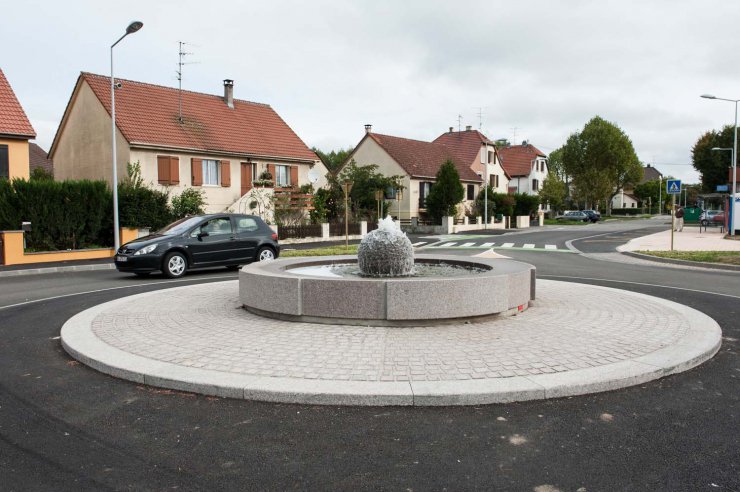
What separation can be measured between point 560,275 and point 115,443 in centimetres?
1307

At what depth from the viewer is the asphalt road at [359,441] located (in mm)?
3422

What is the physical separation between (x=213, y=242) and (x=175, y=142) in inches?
674

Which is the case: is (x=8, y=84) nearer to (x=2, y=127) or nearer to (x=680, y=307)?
(x=2, y=127)

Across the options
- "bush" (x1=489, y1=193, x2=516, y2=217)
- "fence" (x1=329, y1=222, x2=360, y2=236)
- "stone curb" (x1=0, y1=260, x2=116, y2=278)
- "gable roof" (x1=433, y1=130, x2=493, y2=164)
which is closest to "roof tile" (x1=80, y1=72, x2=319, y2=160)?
"fence" (x1=329, y1=222, x2=360, y2=236)

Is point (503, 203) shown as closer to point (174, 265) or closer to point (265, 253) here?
point (265, 253)

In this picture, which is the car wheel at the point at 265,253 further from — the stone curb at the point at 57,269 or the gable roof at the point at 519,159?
the gable roof at the point at 519,159

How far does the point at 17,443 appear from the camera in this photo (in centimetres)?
396

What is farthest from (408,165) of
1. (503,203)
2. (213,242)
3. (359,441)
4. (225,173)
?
(359,441)

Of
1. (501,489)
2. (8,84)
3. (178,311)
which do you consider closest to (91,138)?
(8,84)

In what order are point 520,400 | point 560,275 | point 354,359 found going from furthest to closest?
point 560,275 → point 354,359 → point 520,400

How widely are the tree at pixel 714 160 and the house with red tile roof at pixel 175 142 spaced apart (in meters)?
47.9

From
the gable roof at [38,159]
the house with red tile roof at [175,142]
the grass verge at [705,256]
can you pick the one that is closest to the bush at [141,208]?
the house with red tile roof at [175,142]

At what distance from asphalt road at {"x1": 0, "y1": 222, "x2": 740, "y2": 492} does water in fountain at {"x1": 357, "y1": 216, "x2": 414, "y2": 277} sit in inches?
175

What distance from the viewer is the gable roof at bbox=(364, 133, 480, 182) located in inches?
1838
